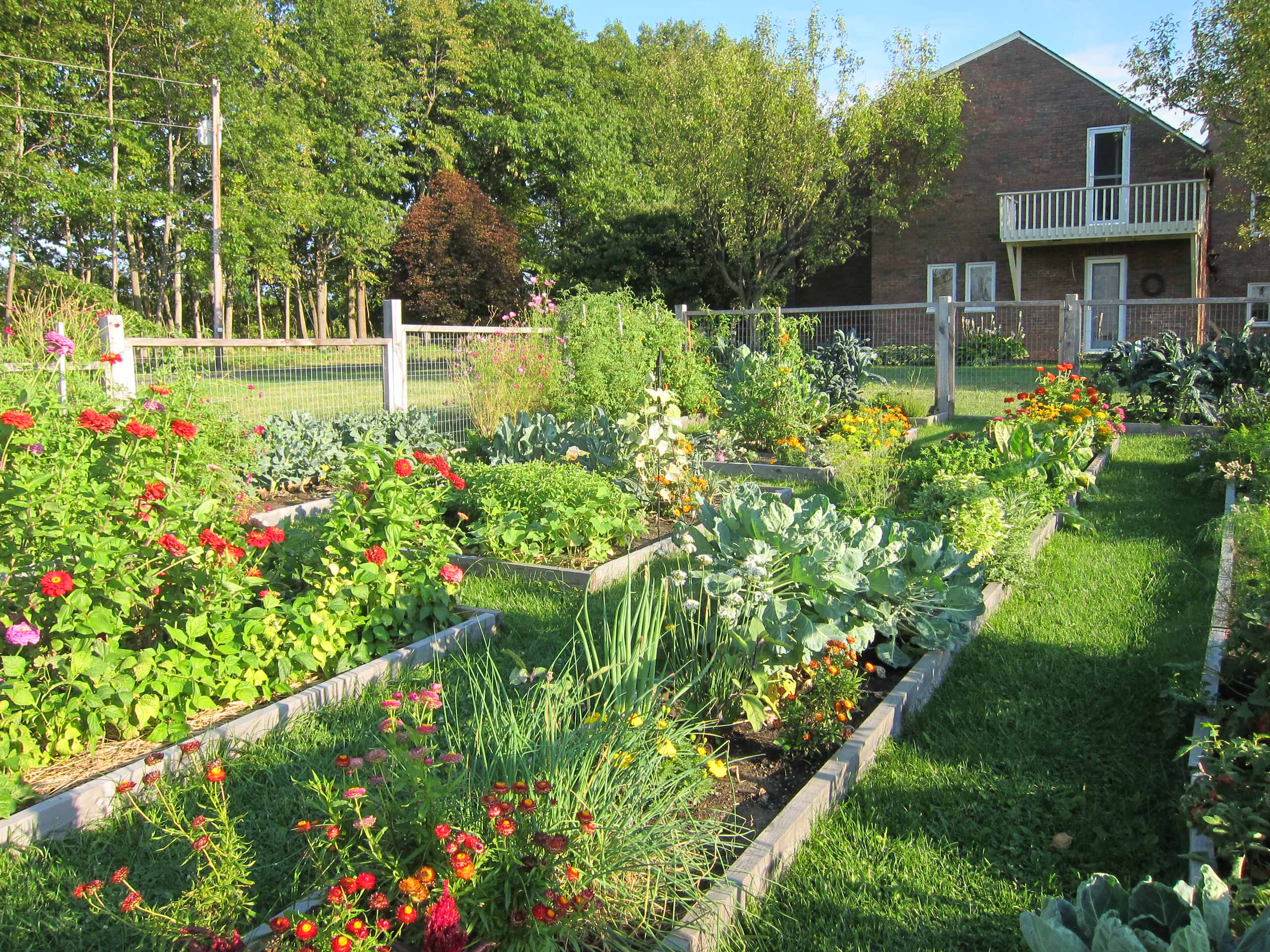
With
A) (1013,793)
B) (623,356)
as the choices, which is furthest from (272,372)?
(1013,793)

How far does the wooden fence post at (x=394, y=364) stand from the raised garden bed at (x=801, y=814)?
6562mm

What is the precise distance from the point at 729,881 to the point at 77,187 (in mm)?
26158

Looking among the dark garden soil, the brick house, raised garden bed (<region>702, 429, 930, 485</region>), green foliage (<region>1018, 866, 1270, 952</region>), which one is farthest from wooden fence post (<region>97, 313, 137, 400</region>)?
the brick house

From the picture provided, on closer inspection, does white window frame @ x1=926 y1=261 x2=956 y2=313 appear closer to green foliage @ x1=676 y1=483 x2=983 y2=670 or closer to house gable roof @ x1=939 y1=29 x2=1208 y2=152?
house gable roof @ x1=939 y1=29 x2=1208 y2=152

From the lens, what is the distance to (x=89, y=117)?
2438 centimetres

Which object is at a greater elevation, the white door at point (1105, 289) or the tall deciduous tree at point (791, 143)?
the tall deciduous tree at point (791, 143)

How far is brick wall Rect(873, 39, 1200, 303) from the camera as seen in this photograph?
22.8 metres

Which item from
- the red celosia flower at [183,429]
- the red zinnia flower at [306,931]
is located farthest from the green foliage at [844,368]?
the red zinnia flower at [306,931]

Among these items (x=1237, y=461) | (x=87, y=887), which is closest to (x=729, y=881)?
(x=87, y=887)

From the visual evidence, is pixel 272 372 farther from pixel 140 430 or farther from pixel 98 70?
pixel 98 70

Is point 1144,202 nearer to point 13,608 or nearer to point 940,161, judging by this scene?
point 940,161

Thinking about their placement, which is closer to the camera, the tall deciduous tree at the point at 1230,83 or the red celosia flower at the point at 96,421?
the red celosia flower at the point at 96,421

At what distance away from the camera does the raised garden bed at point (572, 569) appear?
5.21 meters

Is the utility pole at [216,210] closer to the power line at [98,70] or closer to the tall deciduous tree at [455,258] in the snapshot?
the power line at [98,70]
